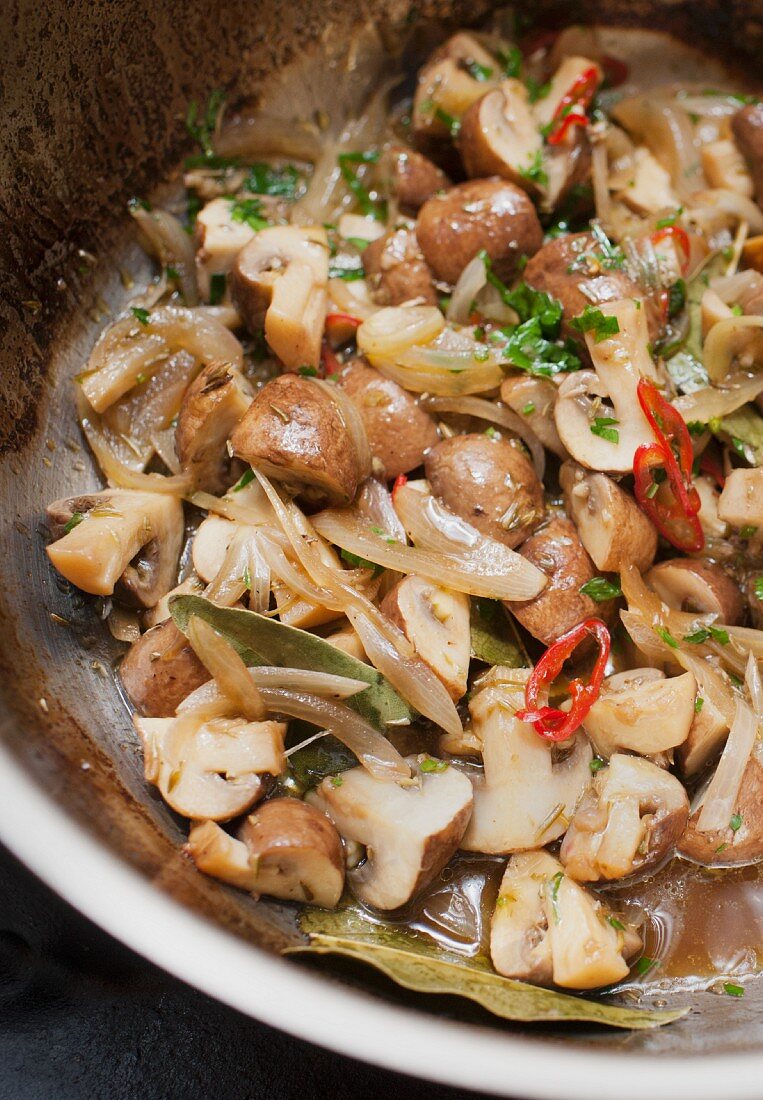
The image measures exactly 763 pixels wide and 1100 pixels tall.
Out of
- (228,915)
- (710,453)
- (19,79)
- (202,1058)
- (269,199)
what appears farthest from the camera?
(269,199)

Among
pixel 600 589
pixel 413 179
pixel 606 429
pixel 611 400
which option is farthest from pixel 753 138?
pixel 600 589

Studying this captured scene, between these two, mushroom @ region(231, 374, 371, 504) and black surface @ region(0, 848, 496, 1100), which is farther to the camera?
mushroom @ region(231, 374, 371, 504)

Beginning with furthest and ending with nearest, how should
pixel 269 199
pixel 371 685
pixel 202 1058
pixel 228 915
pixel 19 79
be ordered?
pixel 269 199, pixel 19 79, pixel 371 685, pixel 202 1058, pixel 228 915

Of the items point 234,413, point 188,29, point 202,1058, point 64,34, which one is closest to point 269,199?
point 188,29

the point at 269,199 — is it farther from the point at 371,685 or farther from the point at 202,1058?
the point at 202,1058

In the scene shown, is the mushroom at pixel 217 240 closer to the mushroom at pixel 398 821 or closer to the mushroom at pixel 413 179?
the mushroom at pixel 413 179

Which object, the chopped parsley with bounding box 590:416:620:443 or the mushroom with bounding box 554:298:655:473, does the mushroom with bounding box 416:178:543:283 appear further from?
the chopped parsley with bounding box 590:416:620:443

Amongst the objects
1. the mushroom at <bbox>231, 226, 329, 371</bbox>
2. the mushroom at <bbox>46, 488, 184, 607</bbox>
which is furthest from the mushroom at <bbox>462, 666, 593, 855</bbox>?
the mushroom at <bbox>231, 226, 329, 371</bbox>
